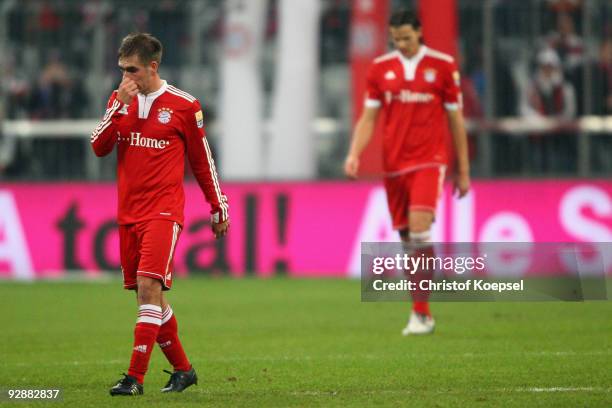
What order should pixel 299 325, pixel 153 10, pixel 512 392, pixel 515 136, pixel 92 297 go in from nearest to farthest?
pixel 512 392, pixel 299 325, pixel 92 297, pixel 515 136, pixel 153 10

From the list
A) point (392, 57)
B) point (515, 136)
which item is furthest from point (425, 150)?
point (515, 136)

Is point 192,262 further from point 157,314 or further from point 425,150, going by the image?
point 157,314

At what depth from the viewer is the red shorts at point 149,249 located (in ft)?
26.7

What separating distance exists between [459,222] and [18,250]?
5886 millimetres

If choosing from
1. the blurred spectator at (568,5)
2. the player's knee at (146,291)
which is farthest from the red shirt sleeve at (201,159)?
the blurred spectator at (568,5)

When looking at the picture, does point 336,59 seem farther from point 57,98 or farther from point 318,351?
point 318,351

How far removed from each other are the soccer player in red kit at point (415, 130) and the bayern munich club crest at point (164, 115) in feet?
12.0

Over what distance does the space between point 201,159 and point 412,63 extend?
3.85 m

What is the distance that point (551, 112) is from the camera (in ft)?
66.8

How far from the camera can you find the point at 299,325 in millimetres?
12859

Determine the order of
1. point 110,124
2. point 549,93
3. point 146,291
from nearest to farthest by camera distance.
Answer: point 146,291 < point 110,124 < point 549,93

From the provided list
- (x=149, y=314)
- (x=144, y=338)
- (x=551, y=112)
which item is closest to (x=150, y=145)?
(x=149, y=314)

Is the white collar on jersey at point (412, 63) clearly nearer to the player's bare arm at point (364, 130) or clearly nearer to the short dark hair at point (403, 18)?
the short dark hair at point (403, 18)

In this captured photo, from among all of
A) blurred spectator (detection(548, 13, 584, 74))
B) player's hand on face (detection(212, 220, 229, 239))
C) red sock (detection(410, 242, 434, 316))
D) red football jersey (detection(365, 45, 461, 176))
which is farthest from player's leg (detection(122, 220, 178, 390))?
blurred spectator (detection(548, 13, 584, 74))
